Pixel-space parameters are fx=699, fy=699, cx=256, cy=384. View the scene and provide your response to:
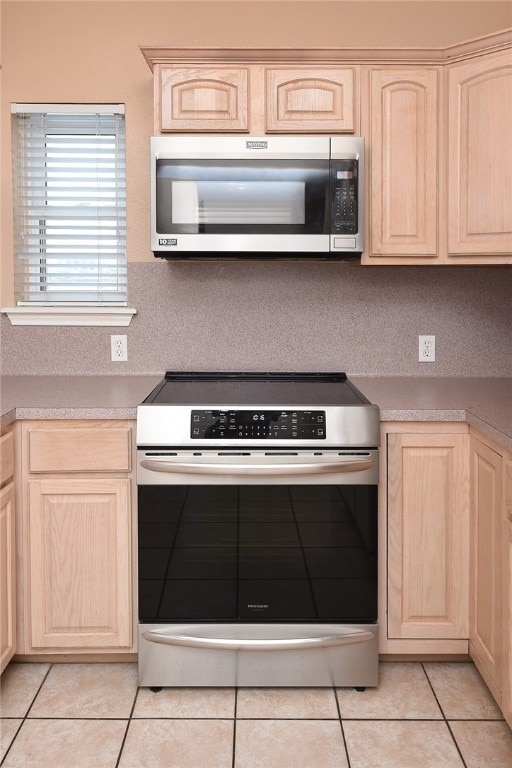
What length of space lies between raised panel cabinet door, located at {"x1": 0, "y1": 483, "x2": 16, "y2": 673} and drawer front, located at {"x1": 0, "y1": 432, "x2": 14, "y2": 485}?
4 centimetres

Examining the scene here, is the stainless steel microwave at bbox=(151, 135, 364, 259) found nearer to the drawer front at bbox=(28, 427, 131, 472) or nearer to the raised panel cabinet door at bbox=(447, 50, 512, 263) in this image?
the raised panel cabinet door at bbox=(447, 50, 512, 263)

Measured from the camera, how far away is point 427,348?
286cm

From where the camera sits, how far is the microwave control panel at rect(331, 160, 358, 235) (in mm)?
2424

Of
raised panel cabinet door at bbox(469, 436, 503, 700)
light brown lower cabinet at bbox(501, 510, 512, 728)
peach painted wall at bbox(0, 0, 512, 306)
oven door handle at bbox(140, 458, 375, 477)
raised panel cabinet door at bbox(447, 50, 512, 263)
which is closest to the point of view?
light brown lower cabinet at bbox(501, 510, 512, 728)

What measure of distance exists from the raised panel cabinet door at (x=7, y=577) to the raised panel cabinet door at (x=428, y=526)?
3.85 ft

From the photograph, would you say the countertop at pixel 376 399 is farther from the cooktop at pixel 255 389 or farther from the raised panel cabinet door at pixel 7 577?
the raised panel cabinet door at pixel 7 577

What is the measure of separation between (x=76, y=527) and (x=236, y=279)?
1.20 m

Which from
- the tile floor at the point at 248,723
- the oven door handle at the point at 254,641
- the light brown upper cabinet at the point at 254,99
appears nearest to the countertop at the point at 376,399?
the oven door handle at the point at 254,641

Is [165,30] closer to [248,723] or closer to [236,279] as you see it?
[236,279]

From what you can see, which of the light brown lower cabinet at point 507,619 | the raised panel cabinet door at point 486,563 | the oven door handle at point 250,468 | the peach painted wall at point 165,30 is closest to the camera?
the light brown lower cabinet at point 507,619

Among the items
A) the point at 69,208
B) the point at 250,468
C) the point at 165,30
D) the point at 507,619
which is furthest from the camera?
the point at 69,208

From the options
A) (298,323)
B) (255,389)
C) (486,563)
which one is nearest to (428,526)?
(486,563)

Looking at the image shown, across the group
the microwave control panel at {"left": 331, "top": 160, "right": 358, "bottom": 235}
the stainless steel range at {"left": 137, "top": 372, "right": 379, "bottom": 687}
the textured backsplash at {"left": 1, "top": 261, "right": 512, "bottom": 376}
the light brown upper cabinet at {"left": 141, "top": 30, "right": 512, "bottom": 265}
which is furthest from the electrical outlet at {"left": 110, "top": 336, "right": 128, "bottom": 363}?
the microwave control panel at {"left": 331, "top": 160, "right": 358, "bottom": 235}

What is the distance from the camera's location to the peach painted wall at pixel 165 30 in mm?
2781
